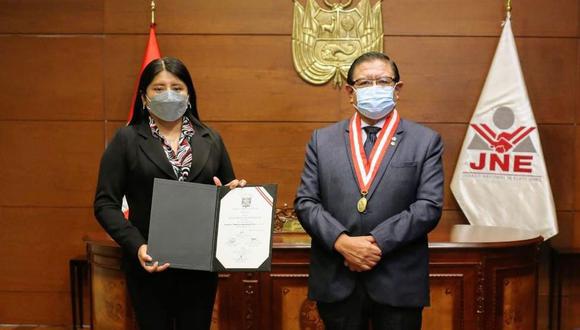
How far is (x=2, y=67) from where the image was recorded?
3.96m

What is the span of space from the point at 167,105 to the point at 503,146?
247 cm

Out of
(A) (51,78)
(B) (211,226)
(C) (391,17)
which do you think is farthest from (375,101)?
(A) (51,78)

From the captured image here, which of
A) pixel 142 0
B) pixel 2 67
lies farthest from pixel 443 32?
pixel 2 67

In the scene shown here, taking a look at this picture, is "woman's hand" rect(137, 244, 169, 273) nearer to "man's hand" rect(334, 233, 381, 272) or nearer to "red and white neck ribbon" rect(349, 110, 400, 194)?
"man's hand" rect(334, 233, 381, 272)

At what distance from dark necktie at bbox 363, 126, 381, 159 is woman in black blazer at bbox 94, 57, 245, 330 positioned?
1.42 ft

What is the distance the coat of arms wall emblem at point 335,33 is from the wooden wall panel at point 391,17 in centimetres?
7

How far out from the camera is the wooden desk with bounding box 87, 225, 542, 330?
3082mm

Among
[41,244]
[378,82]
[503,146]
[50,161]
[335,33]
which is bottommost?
[41,244]

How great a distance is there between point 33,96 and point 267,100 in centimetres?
152

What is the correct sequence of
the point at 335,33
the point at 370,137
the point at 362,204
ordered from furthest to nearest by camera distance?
the point at 335,33
the point at 370,137
the point at 362,204

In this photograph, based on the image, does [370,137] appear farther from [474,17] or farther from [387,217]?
[474,17]

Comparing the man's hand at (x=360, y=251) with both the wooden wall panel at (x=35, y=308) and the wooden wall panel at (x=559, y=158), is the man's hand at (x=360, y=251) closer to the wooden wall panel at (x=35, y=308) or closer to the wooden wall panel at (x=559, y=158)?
the wooden wall panel at (x=559, y=158)

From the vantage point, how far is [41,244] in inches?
160

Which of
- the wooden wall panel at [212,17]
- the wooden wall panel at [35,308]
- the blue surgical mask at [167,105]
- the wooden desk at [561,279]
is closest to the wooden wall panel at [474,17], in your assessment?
the wooden wall panel at [212,17]
